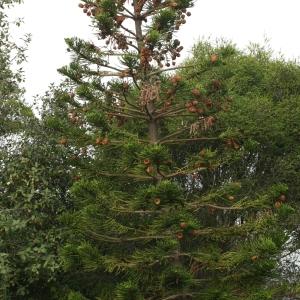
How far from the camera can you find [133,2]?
8836 millimetres

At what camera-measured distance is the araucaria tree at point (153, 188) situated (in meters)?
7.73

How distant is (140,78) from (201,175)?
14.4ft

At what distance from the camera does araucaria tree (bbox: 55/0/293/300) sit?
7727 mm

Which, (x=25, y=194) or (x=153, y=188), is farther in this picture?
(x=25, y=194)

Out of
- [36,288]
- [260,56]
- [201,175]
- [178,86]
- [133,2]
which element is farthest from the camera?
[260,56]

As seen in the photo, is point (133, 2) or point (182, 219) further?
point (133, 2)

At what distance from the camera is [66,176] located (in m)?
10.4

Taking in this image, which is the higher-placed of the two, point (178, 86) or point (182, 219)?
point (178, 86)

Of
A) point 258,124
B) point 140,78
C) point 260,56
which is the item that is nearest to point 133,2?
point 140,78

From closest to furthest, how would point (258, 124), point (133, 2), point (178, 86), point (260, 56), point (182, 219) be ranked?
point (182, 219)
point (178, 86)
point (133, 2)
point (258, 124)
point (260, 56)

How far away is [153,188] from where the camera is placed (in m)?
7.22

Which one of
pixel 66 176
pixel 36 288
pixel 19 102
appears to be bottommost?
pixel 36 288

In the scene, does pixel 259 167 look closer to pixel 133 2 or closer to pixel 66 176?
pixel 66 176

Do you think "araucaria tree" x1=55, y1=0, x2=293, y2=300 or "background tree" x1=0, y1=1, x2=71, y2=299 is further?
"background tree" x1=0, y1=1, x2=71, y2=299
